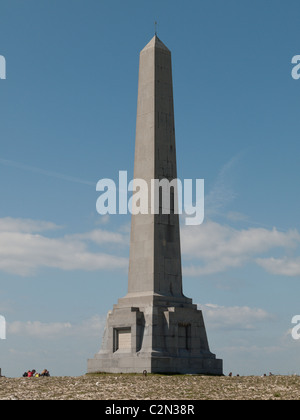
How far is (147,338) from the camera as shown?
45.6 m

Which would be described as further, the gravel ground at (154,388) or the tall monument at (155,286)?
the tall monument at (155,286)

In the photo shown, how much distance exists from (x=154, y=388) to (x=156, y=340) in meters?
10.8

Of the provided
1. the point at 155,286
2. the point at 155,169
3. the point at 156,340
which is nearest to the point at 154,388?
the point at 156,340

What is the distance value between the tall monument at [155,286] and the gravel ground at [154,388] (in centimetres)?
338

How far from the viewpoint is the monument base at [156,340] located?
148ft

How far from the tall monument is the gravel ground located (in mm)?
3380

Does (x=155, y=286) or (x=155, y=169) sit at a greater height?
(x=155, y=169)

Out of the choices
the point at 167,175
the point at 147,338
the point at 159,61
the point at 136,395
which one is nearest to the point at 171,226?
the point at 167,175

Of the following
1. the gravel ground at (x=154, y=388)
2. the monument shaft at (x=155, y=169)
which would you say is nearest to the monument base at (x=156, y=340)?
the monument shaft at (x=155, y=169)

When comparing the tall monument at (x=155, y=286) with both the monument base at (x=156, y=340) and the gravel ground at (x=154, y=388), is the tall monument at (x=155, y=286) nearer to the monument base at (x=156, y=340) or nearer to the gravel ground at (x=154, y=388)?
the monument base at (x=156, y=340)

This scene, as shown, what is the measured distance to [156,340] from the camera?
45.6 m

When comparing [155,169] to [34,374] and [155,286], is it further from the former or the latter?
[34,374]
